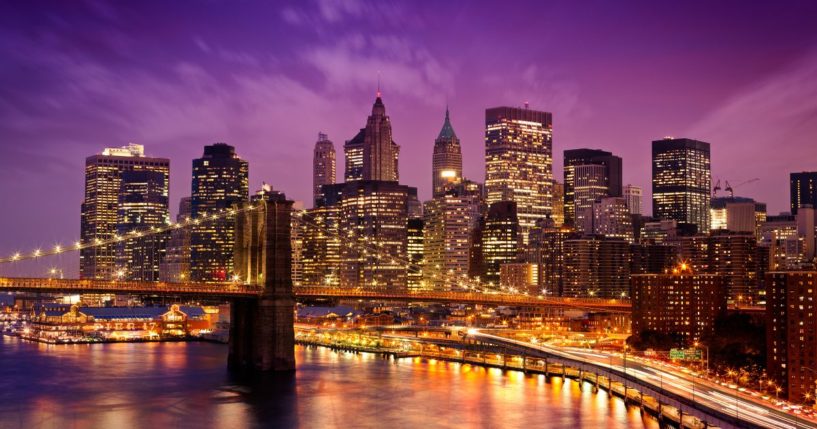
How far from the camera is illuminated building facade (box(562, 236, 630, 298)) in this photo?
16877 centimetres

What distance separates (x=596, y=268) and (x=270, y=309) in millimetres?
113519

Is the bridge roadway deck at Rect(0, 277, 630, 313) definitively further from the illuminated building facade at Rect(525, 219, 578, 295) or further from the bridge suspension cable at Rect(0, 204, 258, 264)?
the illuminated building facade at Rect(525, 219, 578, 295)

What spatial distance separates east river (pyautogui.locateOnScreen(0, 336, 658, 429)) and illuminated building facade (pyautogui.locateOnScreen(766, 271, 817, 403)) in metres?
9.87

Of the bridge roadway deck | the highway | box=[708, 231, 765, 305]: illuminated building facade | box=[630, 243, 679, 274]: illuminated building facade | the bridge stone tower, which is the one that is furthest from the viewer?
box=[630, 243, 679, 274]: illuminated building facade

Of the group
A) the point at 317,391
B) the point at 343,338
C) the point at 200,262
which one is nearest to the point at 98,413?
the point at 317,391

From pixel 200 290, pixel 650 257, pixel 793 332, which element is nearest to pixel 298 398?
pixel 200 290

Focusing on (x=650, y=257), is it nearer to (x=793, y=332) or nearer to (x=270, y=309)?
(x=793, y=332)

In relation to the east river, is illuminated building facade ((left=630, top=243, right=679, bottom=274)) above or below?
above

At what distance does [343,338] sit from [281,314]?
130 feet

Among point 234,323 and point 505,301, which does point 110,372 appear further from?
point 505,301

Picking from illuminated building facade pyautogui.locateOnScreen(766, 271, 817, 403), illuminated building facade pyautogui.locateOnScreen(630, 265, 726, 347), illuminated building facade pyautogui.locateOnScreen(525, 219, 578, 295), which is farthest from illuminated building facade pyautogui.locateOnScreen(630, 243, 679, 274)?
illuminated building facade pyautogui.locateOnScreen(766, 271, 817, 403)

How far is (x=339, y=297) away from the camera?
75.1m

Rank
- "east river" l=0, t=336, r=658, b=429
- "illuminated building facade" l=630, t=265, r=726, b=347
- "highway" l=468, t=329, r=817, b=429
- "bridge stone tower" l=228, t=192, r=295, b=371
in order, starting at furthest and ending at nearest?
"illuminated building facade" l=630, t=265, r=726, b=347 → "bridge stone tower" l=228, t=192, r=295, b=371 → "east river" l=0, t=336, r=658, b=429 → "highway" l=468, t=329, r=817, b=429

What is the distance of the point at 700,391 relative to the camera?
53.7 m
